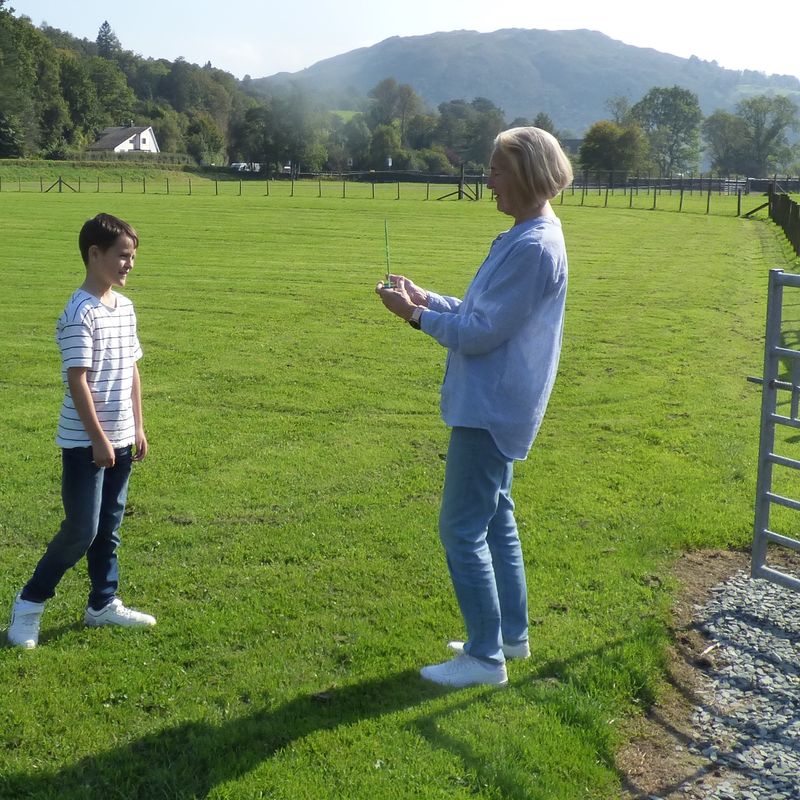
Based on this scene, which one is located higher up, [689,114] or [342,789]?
[689,114]

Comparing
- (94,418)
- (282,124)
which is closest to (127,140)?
(282,124)

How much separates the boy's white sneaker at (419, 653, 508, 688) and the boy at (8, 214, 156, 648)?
1607mm

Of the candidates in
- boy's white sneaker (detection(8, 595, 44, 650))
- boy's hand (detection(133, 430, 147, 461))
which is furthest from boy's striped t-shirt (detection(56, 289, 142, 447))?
boy's white sneaker (detection(8, 595, 44, 650))

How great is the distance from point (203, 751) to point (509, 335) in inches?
78.8

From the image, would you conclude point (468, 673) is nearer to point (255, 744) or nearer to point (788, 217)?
point (255, 744)

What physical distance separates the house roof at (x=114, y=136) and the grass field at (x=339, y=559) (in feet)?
336

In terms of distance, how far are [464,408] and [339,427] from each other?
499cm

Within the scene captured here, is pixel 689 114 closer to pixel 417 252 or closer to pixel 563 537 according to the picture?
pixel 417 252

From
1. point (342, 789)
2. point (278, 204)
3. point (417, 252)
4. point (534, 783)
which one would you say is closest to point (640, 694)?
point (534, 783)

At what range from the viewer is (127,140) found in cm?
11038

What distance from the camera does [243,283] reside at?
59.8 ft

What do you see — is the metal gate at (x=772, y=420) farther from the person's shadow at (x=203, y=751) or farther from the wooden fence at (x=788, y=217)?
the wooden fence at (x=788, y=217)

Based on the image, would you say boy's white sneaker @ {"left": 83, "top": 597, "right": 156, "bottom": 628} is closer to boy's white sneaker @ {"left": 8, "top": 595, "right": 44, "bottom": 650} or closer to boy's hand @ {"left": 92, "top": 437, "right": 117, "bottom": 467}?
boy's white sneaker @ {"left": 8, "top": 595, "right": 44, "bottom": 650}

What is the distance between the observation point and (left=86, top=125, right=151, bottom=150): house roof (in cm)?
10869
